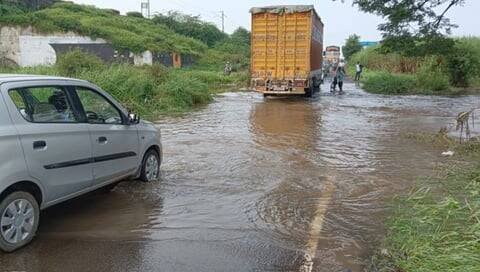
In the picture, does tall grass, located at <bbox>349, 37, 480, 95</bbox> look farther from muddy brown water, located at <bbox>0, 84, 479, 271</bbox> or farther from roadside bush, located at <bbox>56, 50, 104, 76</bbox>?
muddy brown water, located at <bbox>0, 84, 479, 271</bbox>

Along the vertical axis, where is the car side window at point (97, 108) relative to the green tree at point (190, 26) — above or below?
below

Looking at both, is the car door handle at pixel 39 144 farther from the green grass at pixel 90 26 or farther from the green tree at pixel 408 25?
the green grass at pixel 90 26

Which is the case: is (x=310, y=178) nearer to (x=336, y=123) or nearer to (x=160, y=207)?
(x=160, y=207)

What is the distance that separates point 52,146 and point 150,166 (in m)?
2.36

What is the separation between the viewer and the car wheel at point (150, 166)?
7.15 meters

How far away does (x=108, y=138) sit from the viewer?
604cm

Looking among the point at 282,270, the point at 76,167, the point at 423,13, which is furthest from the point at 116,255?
the point at 423,13

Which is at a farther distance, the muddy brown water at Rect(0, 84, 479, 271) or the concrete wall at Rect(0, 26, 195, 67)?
the concrete wall at Rect(0, 26, 195, 67)

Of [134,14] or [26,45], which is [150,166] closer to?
[26,45]

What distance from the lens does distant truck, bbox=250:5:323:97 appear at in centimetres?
2108

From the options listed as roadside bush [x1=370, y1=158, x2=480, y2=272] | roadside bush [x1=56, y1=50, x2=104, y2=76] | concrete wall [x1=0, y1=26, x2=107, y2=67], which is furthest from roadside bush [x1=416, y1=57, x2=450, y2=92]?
roadside bush [x1=370, y1=158, x2=480, y2=272]

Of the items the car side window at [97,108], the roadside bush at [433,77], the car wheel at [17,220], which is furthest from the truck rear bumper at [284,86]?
the car wheel at [17,220]

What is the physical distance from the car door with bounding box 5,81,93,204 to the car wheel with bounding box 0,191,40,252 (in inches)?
8.7

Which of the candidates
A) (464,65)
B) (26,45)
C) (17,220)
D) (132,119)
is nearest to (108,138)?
(132,119)
